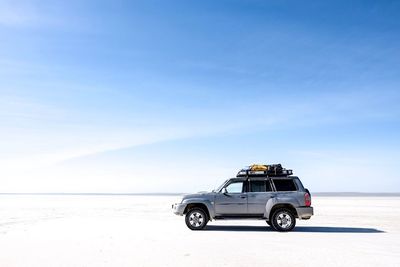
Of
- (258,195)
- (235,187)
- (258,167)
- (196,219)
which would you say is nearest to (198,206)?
(196,219)

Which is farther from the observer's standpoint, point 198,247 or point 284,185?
point 284,185

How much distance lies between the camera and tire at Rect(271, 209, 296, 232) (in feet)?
46.4

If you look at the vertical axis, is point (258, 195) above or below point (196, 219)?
above

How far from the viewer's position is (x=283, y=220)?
14.3 meters

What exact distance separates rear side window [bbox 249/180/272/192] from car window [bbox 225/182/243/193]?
363 mm

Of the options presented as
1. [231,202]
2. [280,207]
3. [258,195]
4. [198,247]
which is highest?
[258,195]

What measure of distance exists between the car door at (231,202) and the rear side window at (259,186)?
15.4 inches

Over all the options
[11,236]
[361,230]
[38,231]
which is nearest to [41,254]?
[11,236]

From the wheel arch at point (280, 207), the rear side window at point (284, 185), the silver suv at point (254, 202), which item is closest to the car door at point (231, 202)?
the silver suv at point (254, 202)

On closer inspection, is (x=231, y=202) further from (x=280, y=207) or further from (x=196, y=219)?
(x=280, y=207)

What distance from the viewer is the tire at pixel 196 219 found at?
48.1ft

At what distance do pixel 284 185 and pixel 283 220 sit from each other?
124cm

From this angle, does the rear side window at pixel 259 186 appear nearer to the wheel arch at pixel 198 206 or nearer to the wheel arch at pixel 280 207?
the wheel arch at pixel 280 207

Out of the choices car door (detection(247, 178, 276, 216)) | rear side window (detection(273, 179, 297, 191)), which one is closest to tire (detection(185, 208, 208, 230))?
car door (detection(247, 178, 276, 216))
